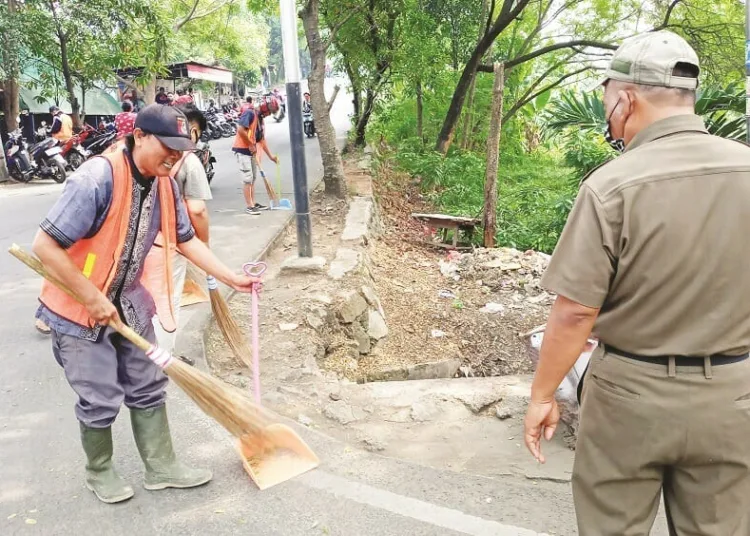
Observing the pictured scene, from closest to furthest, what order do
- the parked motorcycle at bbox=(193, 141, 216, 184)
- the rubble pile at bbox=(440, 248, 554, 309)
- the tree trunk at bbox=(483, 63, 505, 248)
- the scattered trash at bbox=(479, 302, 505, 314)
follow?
1. the scattered trash at bbox=(479, 302, 505, 314)
2. the rubble pile at bbox=(440, 248, 554, 309)
3. the tree trunk at bbox=(483, 63, 505, 248)
4. the parked motorcycle at bbox=(193, 141, 216, 184)

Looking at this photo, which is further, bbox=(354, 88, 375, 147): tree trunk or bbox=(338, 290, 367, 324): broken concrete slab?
bbox=(354, 88, 375, 147): tree trunk

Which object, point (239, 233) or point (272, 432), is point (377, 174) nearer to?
point (239, 233)

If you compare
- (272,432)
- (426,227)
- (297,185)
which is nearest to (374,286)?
(297,185)

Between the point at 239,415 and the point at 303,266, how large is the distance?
347 cm

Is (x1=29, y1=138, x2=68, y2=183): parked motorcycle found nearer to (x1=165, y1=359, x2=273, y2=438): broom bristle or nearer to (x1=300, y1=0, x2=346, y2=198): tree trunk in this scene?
(x1=300, y1=0, x2=346, y2=198): tree trunk

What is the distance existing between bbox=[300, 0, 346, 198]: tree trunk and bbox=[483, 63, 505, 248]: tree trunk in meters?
2.21

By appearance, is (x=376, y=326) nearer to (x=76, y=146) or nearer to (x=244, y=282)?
(x=244, y=282)

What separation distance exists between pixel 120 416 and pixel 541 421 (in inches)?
102

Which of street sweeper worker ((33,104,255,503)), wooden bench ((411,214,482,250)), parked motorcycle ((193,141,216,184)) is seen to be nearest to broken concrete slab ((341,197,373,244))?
wooden bench ((411,214,482,250))

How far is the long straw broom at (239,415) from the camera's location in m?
2.61

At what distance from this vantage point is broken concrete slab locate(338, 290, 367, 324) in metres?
5.75

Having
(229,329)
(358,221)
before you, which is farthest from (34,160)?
(229,329)

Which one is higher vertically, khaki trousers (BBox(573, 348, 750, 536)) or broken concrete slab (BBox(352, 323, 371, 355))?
khaki trousers (BBox(573, 348, 750, 536))

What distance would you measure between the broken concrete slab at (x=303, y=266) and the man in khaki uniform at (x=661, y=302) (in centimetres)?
459
